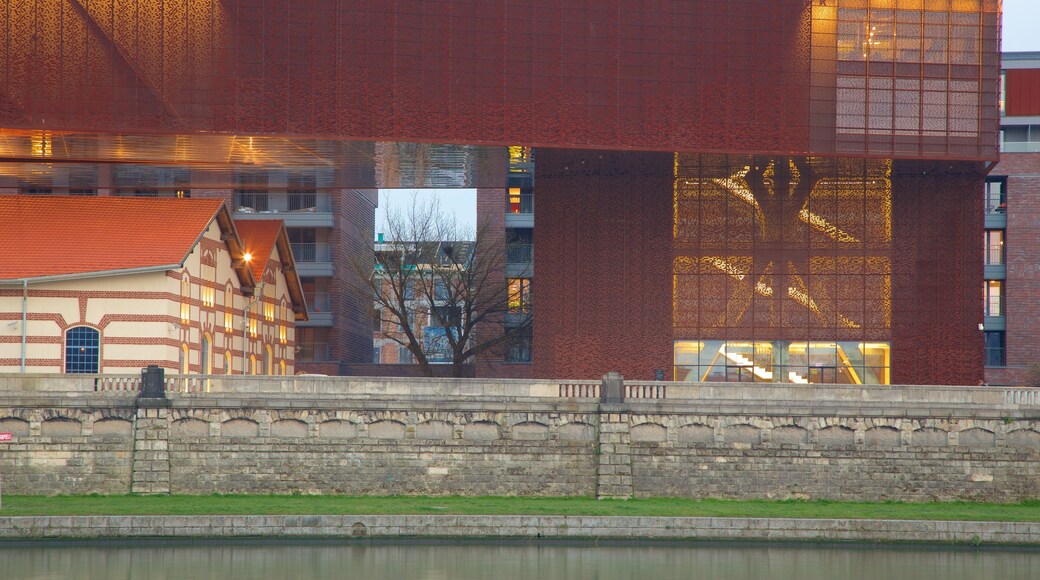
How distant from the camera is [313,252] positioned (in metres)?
96.6

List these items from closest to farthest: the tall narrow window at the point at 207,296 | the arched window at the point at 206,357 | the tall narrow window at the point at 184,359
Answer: the tall narrow window at the point at 184,359 → the tall narrow window at the point at 207,296 → the arched window at the point at 206,357

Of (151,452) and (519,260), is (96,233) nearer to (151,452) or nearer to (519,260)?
(151,452)

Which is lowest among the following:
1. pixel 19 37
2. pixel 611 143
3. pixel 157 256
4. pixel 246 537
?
pixel 246 537

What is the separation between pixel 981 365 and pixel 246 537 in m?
40.4

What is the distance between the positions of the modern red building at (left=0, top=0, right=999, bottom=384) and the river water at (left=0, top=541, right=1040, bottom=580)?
85.0 ft

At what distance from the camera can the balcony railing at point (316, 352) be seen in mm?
97125

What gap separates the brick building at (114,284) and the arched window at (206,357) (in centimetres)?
9

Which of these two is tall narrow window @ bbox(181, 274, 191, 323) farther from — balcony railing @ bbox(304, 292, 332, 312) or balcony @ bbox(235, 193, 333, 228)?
balcony railing @ bbox(304, 292, 332, 312)

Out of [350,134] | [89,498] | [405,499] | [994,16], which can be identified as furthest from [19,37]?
[994,16]

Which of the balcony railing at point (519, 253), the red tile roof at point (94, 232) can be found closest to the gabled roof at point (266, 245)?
the red tile roof at point (94, 232)

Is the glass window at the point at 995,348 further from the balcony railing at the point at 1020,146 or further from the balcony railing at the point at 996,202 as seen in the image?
the balcony railing at the point at 1020,146

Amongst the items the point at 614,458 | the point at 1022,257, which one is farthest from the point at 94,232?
the point at 1022,257

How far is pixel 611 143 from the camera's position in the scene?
63625mm

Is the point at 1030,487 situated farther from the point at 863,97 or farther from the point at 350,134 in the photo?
the point at 350,134
